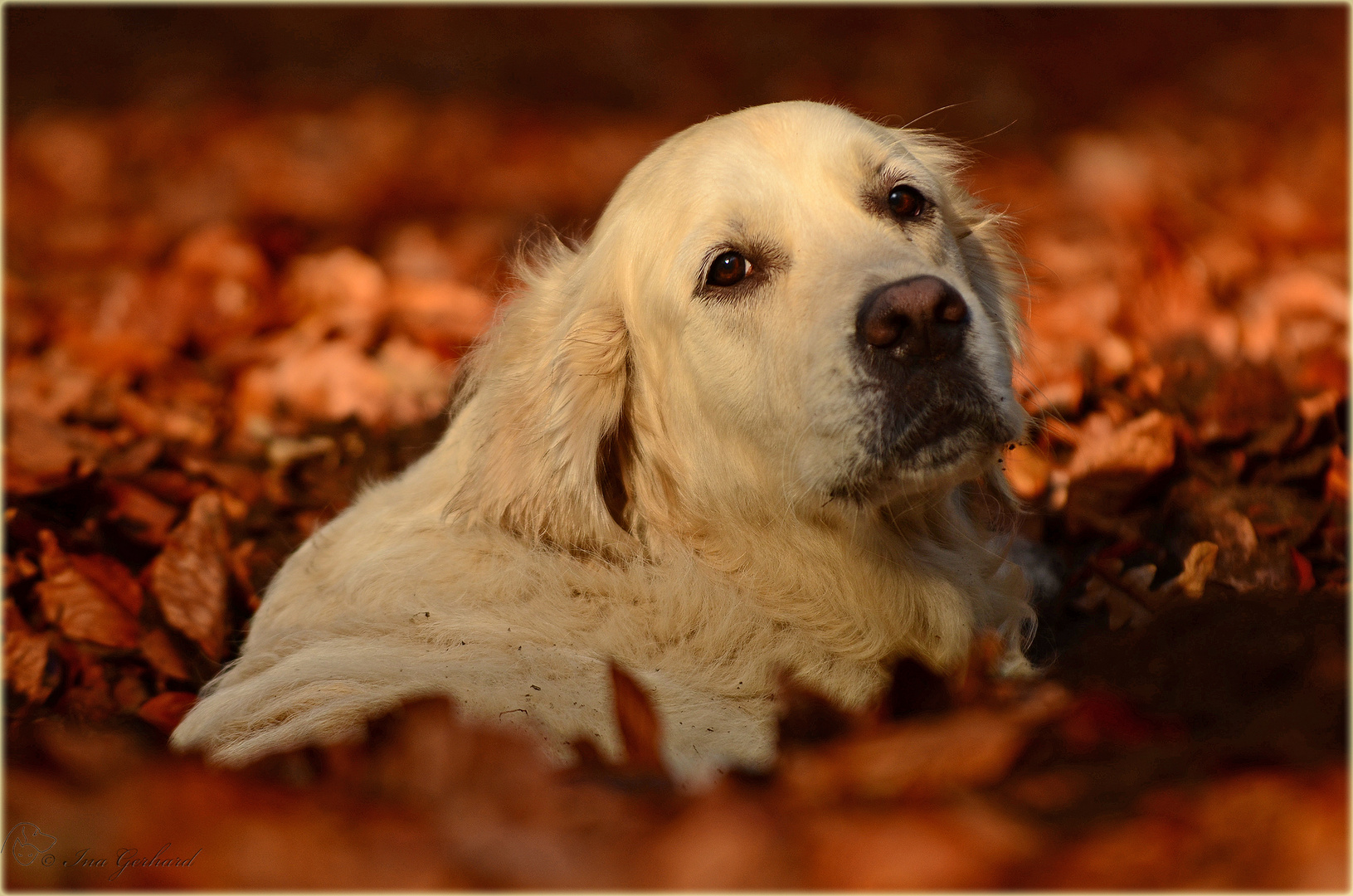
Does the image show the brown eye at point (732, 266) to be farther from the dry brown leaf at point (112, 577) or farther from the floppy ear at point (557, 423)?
the dry brown leaf at point (112, 577)

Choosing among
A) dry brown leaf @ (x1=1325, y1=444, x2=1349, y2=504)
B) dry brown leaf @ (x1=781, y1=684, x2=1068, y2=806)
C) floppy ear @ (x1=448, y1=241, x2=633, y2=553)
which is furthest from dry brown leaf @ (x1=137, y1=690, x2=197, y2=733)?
dry brown leaf @ (x1=1325, y1=444, x2=1349, y2=504)

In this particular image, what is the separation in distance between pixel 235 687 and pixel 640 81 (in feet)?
33.7

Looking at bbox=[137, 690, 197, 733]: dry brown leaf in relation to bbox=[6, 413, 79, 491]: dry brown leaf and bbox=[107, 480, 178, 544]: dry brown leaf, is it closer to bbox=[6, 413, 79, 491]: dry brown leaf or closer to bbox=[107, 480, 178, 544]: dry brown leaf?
bbox=[107, 480, 178, 544]: dry brown leaf

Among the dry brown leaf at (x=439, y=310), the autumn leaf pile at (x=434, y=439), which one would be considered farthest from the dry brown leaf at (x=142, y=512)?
the dry brown leaf at (x=439, y=310)

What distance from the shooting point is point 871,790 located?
5.37 ft

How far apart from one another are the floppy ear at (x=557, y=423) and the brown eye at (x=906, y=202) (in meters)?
0.80

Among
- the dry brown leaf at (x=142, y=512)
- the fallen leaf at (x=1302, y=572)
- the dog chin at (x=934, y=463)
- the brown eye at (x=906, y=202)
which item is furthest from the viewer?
the dry brown leaf at (x=142, y=512)

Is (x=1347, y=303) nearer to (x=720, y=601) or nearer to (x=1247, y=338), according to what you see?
(x=1247, y=338)

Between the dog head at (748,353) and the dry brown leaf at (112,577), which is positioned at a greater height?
the dog head at (748,353)

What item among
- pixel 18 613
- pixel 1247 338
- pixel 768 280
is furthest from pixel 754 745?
pixel 1247 338

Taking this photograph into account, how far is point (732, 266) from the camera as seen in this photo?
3047 millimetres

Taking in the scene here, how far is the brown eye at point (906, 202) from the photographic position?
3.20 meters

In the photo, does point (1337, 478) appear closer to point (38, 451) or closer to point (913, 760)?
point (913, 760)

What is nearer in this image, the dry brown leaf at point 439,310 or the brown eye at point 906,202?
the brown eye at point 906,202
